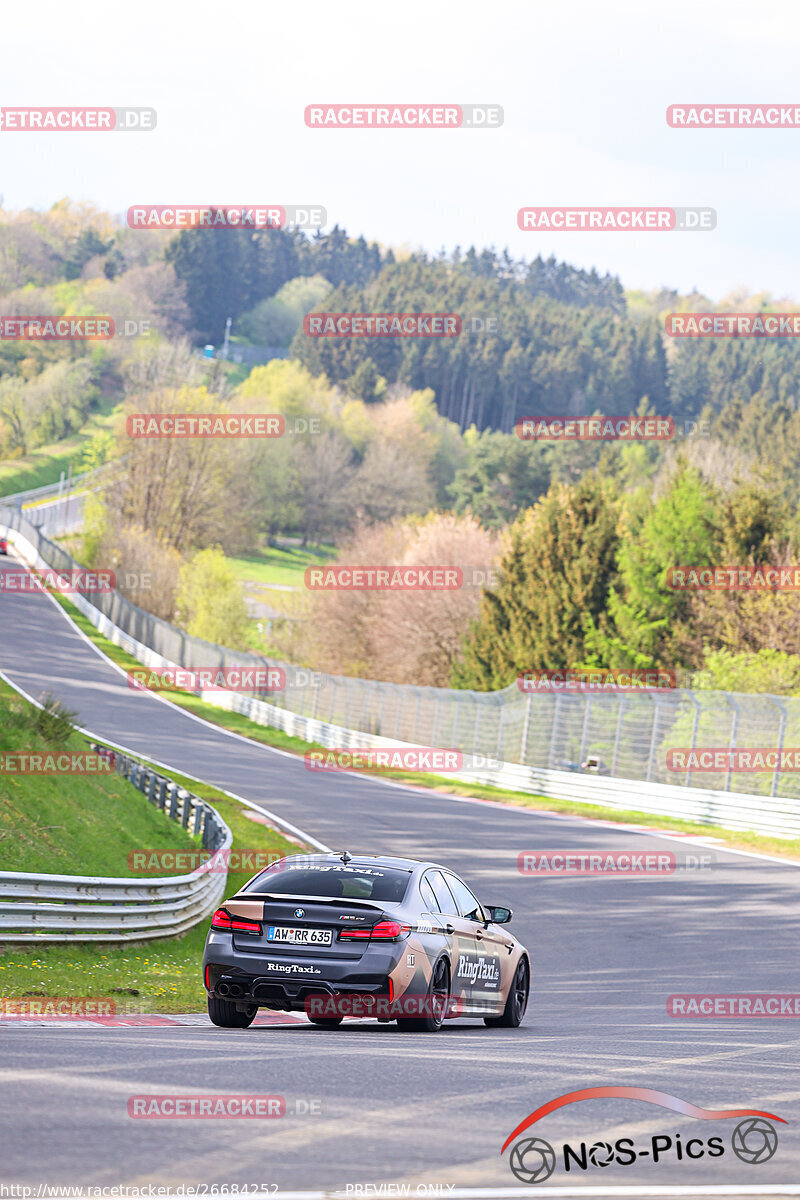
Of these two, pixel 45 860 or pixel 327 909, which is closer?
pixel 327 909

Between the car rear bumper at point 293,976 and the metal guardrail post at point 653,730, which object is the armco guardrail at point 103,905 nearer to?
the car rear bumper at point 293,976

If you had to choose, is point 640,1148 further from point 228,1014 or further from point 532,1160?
point 228,1014

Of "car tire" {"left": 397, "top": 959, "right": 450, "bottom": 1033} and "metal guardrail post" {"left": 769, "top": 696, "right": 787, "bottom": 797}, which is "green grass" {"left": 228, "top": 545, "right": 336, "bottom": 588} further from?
"car tire" {"left": 397, "top": 959, "right": 450, "bottom": 1033}

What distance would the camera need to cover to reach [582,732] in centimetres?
3353

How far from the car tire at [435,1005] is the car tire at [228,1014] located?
110 centimetres

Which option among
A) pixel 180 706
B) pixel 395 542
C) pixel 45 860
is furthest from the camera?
pixel 395 542

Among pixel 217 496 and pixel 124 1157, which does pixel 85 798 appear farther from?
pixel 217 496

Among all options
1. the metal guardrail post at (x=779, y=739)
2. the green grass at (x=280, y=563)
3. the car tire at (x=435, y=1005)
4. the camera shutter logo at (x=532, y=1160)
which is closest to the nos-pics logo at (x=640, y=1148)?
the camera shutter logo at (x=532, y=1160)

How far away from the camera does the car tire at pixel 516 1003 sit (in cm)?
1077

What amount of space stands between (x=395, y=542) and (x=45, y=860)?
58214 mm

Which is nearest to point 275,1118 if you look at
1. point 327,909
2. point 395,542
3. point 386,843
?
point 327,909

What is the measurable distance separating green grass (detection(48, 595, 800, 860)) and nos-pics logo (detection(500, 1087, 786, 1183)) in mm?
18738

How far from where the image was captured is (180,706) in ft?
163

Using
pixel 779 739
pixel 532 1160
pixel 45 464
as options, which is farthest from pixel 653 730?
pixel 45 464
